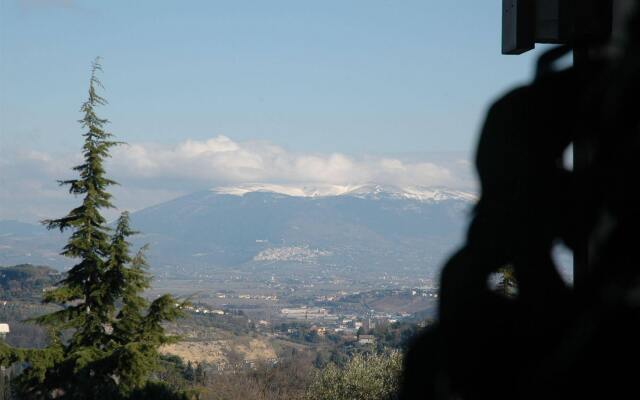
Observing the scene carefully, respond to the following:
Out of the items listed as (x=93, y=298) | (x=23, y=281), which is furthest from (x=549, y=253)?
(x=23, y=281)

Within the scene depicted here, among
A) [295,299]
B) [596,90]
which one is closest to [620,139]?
[596,90]

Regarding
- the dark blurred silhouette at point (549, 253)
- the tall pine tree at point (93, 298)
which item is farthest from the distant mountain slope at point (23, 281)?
the dark blurred silhouette at point (549, 253)

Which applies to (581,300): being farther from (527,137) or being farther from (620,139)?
(527,137)

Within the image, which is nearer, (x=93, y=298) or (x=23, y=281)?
(x=93, y=298)

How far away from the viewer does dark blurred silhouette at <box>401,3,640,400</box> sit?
866mm

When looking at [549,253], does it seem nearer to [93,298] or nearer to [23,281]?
[93,298]

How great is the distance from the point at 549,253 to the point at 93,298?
1790 centimetres

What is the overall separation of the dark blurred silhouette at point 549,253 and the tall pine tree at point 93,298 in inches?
627

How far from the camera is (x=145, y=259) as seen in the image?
18.7 metres

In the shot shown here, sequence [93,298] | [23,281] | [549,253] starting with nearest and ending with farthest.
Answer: [549,253]
[93,298]
[23,281]

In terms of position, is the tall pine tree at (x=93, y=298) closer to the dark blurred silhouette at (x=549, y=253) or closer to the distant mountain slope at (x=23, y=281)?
the dark blurred silhouette at (x=549, y=253)

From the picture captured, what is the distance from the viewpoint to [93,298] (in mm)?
18453

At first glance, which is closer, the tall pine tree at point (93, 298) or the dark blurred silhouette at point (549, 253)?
the dark blurred silhouette at point (549, 253)

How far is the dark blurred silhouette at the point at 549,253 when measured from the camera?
87 centimetres
